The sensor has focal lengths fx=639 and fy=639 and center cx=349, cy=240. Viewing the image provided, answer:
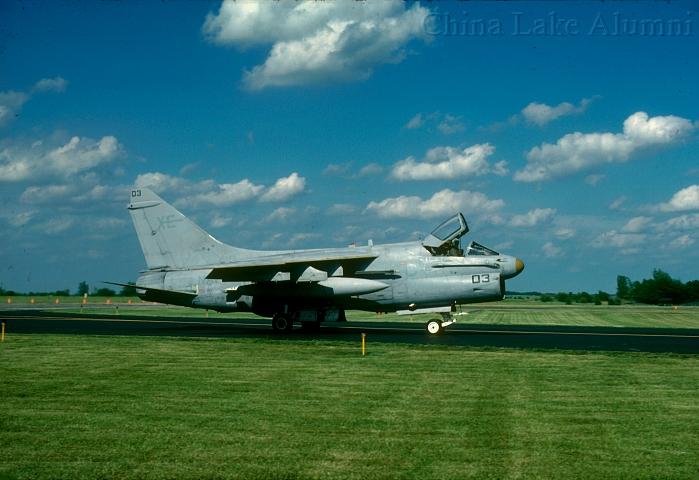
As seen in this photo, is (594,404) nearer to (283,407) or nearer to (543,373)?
(543,373)

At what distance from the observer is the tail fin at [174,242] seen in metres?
26.9

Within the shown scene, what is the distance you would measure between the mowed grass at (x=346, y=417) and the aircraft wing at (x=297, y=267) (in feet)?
27.4

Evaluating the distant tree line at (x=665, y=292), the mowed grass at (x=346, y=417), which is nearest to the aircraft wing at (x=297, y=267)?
the mowed grass at (x=346, y=417)

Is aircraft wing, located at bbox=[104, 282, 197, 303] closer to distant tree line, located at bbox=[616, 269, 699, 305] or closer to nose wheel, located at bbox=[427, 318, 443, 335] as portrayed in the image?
nose wheel, located at bbox=[427, 318, 443, 335]

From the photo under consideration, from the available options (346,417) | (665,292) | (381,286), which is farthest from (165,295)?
(665,292)

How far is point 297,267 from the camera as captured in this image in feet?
79.6

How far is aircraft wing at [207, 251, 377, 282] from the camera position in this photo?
2383 cm

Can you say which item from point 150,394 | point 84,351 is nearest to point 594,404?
point 150,394

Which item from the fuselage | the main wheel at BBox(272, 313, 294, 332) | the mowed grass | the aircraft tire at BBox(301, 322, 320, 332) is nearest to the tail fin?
the fuselage

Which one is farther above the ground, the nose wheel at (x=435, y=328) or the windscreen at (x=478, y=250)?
the windscreen at (x=478, y=250)

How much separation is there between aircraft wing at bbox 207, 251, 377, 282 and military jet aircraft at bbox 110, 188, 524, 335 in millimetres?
38

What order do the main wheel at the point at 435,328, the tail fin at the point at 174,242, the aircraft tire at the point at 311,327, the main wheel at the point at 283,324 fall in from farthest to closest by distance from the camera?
the tail fin at the point at 174,242
the aircraft tire at the point at 311,327
the main wheel at the point at 283,324
the main wheel at the point at 435,328

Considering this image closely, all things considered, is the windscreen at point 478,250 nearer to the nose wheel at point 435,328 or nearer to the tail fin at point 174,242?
the nose wheel at point 435,328

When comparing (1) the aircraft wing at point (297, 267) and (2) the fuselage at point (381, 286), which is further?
(1) the aircraft wing at point (297, 267)
